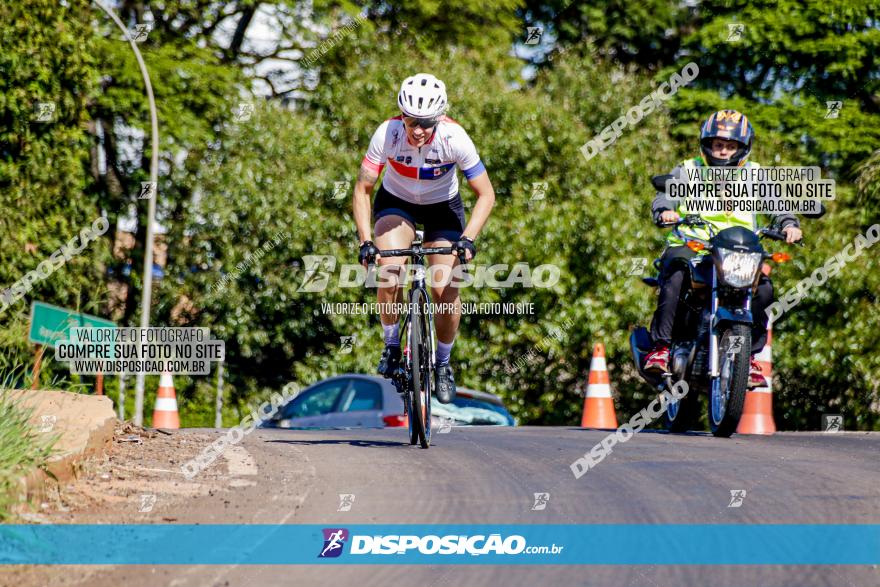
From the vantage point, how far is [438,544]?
15.6 feet

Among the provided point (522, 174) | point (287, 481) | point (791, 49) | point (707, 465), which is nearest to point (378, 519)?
point (287, 481)

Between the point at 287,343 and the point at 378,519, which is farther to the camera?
the point at 287,343

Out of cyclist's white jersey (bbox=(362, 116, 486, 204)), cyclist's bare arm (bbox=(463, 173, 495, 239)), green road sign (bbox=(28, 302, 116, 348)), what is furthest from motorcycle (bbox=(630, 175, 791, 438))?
green road sign (bbox=(28, 302, 116, 348))

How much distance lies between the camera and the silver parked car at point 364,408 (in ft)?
43.6

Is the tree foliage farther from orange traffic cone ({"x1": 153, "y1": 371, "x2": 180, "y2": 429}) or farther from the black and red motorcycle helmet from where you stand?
the black and red motorcycle helmet

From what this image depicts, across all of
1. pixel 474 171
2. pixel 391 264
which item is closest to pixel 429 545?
pixel 391 264

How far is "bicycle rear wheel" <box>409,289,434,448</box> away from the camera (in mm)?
8188

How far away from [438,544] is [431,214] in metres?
4.28

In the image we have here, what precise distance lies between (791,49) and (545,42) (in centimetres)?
723

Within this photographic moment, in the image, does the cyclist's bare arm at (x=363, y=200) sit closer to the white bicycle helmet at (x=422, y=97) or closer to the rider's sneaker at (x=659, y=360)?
the white bicycle helmet at (x=422, y=97)

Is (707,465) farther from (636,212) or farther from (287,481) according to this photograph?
(636,212)

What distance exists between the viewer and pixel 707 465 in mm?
7191

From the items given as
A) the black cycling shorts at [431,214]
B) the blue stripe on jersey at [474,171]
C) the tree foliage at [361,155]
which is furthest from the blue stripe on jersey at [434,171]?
the tree foliage at [361,155]

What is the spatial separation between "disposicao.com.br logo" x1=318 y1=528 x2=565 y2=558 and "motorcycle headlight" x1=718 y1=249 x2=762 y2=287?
15.7 ft
